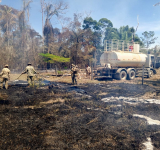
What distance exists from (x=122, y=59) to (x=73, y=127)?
11.9 m

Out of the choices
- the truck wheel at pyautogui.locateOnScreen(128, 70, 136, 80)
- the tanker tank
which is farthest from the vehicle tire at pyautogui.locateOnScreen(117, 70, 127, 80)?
the tanker tank

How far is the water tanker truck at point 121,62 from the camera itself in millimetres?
14875

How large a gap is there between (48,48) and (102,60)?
11.1 m

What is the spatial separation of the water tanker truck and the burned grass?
8.91m

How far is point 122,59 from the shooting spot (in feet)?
48.6

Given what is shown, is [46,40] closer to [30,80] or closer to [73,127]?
[30,80]

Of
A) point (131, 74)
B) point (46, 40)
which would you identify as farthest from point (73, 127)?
point (46, 40)

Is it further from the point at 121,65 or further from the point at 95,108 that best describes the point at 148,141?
the point at 121,65

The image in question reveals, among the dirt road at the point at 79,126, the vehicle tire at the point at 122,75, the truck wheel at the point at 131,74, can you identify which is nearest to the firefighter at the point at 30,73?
the dirt road at the point at 79,126

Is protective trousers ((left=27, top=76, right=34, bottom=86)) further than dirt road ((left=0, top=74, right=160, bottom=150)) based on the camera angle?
Yes

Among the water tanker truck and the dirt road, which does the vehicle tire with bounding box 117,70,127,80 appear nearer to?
the water tanker truck

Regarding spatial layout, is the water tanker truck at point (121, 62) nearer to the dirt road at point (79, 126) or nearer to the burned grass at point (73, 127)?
the dirt road at point (79, 126)

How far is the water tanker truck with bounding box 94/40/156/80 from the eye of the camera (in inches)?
586

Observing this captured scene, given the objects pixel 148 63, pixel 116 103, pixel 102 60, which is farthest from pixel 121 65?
pixel 116 103
